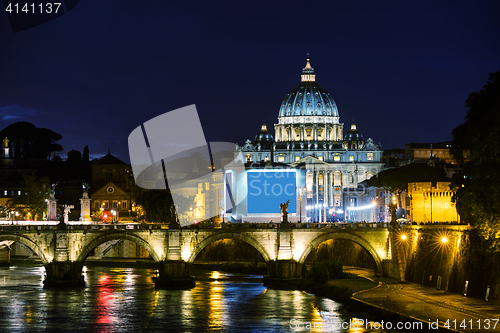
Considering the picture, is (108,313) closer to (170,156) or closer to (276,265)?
(276,265)

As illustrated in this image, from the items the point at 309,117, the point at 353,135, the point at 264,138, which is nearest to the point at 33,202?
the point at 264,138

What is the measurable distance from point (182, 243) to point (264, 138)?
112608 mm

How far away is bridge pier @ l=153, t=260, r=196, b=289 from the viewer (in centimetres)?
5262

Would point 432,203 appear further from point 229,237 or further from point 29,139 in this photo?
point 29,139

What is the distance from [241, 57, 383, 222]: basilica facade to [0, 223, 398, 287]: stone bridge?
79.9 meters

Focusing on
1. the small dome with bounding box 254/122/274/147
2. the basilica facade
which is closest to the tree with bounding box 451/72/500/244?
the basilica facade

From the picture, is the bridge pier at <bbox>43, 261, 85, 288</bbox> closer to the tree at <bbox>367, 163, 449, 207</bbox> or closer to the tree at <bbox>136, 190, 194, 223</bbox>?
the tree at <bbox>367, 163, 449, 207</bbox>

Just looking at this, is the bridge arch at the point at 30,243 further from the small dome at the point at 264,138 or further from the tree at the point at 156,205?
the small dome at the point at 264,138

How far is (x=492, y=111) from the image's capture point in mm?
36312

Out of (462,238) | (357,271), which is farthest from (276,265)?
(462,238)

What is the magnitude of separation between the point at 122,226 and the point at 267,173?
48903 mm

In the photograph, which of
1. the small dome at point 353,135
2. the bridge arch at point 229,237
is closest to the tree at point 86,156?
the small dome at point 353,135

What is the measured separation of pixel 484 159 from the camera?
36.9 metres

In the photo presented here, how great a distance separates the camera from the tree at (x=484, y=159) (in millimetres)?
36125
